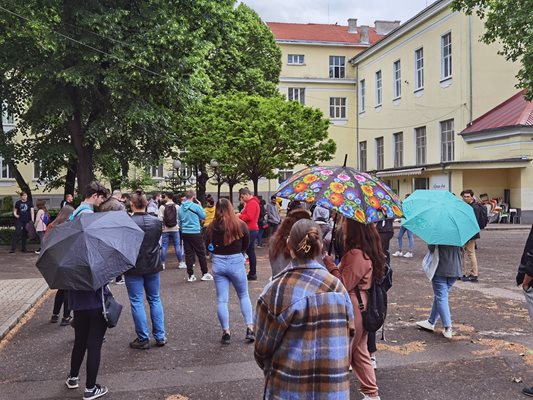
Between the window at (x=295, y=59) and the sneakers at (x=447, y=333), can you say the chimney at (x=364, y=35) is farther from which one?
the sneakers at (x=447, y=333)

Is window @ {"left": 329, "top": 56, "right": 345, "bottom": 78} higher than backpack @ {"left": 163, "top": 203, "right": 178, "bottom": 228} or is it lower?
higher

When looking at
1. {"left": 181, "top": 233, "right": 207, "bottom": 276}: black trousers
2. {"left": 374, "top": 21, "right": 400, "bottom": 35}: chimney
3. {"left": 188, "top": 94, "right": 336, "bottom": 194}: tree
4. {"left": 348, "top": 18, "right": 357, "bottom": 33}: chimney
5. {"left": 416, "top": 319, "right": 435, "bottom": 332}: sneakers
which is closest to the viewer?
{"left": 416, "top": 319, "right": 435, "bottom": 332}: sneakers

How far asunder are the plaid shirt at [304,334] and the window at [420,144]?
3463cm

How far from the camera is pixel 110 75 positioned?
15320 millimetres

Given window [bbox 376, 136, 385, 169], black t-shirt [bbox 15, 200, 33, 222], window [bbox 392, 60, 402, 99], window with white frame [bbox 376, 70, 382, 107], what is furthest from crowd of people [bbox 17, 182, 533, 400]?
window with white frame [bbox 376, 70, 382, 107]

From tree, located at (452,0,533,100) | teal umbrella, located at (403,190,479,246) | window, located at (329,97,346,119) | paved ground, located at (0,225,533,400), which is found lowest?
paved ground, located at (0,225,533,400)

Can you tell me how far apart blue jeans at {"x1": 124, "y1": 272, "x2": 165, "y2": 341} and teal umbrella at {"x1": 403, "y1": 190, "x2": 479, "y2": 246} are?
2.99 metres

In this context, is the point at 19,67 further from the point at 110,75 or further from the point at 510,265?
the point at 510,265

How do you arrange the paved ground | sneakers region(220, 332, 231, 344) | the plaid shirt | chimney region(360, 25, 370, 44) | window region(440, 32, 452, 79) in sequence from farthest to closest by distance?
chimney region(360, 25, 370, 44), window region(440, 32, 452, 79), sneakers region(220, 332, 231, 344), the paved ground, the plaid shirt

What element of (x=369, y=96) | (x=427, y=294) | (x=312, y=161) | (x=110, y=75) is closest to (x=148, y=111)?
(x=110, y=75)

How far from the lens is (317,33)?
168 feet

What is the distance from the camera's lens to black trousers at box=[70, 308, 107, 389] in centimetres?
461

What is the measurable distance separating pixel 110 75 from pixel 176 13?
10.3ft

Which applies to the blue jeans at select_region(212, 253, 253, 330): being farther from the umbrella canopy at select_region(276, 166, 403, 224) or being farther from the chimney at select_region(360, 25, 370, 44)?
the chimney at select_region(360, 25, 370, 44)
